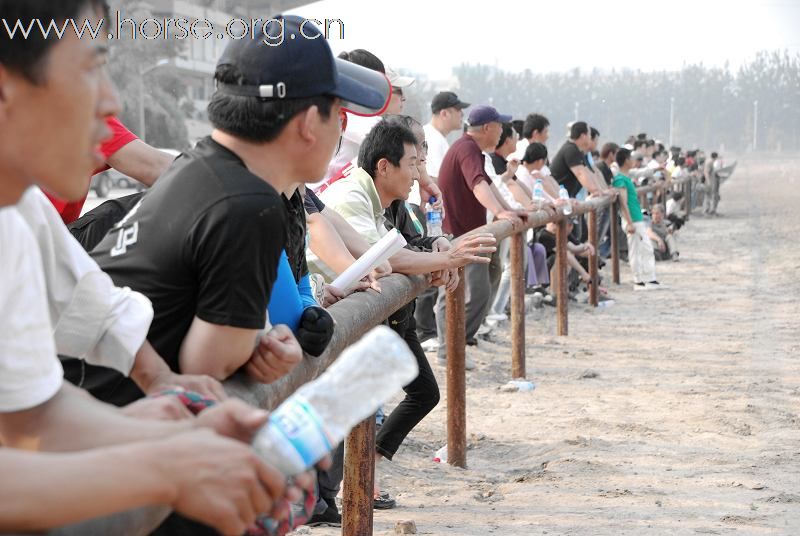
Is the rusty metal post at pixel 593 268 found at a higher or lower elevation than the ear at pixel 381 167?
lower

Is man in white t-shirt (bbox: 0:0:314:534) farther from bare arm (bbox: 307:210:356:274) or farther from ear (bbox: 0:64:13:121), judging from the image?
bare arm (bbox: 307:210:356:274)

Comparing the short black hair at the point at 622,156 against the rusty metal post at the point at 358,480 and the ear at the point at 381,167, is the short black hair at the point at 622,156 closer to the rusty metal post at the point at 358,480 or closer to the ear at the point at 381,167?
the ear at the point at 381,167

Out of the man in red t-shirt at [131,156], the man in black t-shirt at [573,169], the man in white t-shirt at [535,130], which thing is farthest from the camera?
the man in black t-shirt at [573,169]

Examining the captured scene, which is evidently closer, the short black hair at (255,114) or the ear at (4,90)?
the ear at (4,90)

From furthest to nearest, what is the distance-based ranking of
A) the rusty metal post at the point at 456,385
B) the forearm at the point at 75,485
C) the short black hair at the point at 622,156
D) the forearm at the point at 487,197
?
the short black hair at the point at 622,156, the forearm at the point at 487,197, the rusty metal post at the point at 456,385, the forearm at the point at 75,485

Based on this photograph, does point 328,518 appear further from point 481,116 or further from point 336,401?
point 481,116

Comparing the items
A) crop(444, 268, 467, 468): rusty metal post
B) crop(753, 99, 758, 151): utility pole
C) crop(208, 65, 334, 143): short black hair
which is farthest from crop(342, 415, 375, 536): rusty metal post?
crop(753, 99, 758, 151): utility pole

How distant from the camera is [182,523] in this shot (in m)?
1.82

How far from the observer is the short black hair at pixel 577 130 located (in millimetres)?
12207

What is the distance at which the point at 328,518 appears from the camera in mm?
4359

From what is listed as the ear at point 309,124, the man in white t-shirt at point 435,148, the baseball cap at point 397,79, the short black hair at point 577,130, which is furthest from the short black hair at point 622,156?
the ear at point 309,124

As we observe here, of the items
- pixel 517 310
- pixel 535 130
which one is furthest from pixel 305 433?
pixel 535 130

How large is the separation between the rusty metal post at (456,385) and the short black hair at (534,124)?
19.6ft

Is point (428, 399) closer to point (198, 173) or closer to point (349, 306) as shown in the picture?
point (349, 306)
